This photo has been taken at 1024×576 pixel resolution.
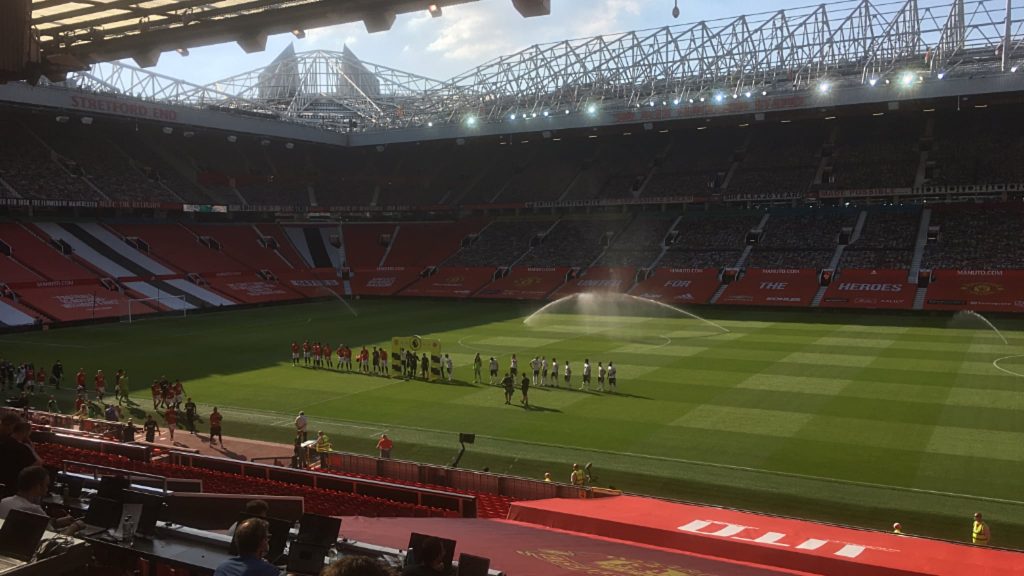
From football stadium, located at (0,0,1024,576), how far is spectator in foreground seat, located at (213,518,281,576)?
0.07 feet

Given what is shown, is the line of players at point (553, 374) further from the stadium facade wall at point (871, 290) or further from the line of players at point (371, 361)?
the stadium facade wall at point (871, 290)

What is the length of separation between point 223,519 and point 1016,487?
1690 cm

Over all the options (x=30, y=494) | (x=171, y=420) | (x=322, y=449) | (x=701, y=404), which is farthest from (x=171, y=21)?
(x=701, y=404)

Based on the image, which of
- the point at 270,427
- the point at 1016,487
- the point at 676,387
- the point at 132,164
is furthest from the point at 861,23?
the point at 132,164

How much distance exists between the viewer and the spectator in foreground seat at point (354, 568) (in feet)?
9.57

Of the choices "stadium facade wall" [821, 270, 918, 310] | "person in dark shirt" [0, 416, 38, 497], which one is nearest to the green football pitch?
"stadium facade wall" [821, 270, 918, 310]

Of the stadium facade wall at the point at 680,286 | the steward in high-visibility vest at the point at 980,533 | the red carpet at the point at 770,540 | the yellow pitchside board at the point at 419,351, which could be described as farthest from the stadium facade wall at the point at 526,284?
the red carpet at the point at 770,540

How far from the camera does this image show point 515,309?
53.8m

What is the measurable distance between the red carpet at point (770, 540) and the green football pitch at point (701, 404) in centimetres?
342

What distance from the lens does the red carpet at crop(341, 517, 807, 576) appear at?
689 cm

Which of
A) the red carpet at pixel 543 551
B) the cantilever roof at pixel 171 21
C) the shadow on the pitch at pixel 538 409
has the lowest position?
the red carpet at pixel 543 551

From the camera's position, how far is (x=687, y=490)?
55.5ft

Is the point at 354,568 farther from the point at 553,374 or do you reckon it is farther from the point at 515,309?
the point at 515,309

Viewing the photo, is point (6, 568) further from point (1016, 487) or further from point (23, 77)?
point (1016, 487)
